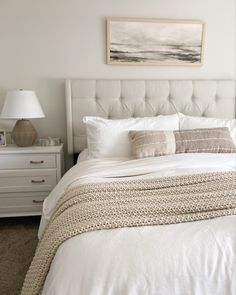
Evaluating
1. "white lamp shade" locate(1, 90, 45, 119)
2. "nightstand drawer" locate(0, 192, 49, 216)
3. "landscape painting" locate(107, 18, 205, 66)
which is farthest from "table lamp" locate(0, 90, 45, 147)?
"landscape painting" locate(107, 18, 205, 66)

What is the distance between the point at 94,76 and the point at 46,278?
6.55 ft

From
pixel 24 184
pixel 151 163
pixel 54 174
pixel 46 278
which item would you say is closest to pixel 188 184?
pixel 151 163

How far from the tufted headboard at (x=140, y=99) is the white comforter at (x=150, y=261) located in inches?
65.4

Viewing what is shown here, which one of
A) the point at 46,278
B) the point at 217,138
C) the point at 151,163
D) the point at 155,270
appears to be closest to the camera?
the point at 155,270

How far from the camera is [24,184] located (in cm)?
237

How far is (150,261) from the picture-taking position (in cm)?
93

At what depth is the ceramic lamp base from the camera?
2.42 meters

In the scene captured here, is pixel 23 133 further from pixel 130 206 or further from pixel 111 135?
pixel 130 206

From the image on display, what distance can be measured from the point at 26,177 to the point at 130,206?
4.69ft

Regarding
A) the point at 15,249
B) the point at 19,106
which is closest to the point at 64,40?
the point at 19,106

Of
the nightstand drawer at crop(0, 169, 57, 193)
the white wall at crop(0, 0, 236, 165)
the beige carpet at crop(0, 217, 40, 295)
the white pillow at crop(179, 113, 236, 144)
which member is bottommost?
the beige carpet at crop(0, 217, 40, 295)

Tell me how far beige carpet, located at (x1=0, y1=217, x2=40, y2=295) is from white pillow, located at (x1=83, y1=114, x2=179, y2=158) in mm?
861

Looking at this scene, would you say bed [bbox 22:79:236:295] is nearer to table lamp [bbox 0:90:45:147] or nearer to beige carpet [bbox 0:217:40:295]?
beige carpet [bbox 0:217:40:295]

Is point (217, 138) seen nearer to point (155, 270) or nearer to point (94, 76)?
point (94, 76)
